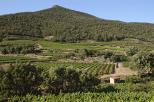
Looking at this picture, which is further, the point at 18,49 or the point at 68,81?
the point at 18,49

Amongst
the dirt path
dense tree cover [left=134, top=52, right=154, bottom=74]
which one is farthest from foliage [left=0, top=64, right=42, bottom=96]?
dense tree cover [left=134, top=52, right=154, bottom=74]

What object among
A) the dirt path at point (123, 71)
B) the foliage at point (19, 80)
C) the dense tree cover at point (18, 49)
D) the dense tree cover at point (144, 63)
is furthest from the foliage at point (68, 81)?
the dense tree cover at point (18, 49)

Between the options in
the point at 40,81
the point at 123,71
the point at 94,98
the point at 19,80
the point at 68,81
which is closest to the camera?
the point at 94,98

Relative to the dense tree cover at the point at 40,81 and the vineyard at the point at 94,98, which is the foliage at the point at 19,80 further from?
the vineyard at the point at 94,98

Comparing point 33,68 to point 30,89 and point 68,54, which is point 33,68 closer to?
point 30,89

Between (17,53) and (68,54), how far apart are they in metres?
19.5

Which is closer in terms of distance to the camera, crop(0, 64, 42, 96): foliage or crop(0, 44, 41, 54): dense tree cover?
crop(0, 64, 42, 96): foliage

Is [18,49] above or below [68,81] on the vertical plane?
below

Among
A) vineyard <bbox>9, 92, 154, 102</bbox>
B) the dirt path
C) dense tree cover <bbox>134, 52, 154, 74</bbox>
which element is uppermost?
vineyard <bbox>9, 92, 154, 102</bbox>

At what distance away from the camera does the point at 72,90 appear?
2763 inches

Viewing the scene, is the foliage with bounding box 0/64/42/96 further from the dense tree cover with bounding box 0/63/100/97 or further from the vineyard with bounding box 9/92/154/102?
the vineyard with bounding box 9/92/154/102

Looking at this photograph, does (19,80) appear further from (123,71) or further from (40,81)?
(123,71)

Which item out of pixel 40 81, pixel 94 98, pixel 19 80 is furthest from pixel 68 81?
pixel 94 98

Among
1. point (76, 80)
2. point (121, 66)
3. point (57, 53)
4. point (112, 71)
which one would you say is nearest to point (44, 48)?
point (57, 53)
